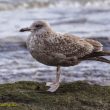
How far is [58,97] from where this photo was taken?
21.4 ft

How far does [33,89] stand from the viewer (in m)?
7.05

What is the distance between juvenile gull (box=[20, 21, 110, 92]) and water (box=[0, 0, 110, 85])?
5.98ft

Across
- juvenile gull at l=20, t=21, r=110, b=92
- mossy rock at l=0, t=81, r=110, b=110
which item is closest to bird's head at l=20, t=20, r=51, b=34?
juvenile gull at l=20, t=21, r=110, b=92

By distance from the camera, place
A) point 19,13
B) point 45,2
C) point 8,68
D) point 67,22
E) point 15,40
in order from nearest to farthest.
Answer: point 8,68
point 15,40
point 67,22
point 19,13
point 45,2

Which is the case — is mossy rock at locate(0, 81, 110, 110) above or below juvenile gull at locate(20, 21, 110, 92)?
below

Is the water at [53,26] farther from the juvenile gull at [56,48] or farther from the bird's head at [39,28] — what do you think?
the bird's head at [39,28]

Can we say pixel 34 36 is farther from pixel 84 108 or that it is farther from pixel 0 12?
pixel 0 12

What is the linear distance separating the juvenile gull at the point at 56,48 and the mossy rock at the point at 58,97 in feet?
0.68

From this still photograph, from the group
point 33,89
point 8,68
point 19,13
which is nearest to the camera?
point 33,89

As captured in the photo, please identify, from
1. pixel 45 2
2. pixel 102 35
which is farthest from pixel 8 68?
pixel 45 2

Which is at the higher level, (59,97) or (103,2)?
(59,97)

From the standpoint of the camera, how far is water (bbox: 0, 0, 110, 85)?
31.9ft

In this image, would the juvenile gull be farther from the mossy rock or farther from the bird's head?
the mossy rock

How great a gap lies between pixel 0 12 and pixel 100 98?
1581 cm
